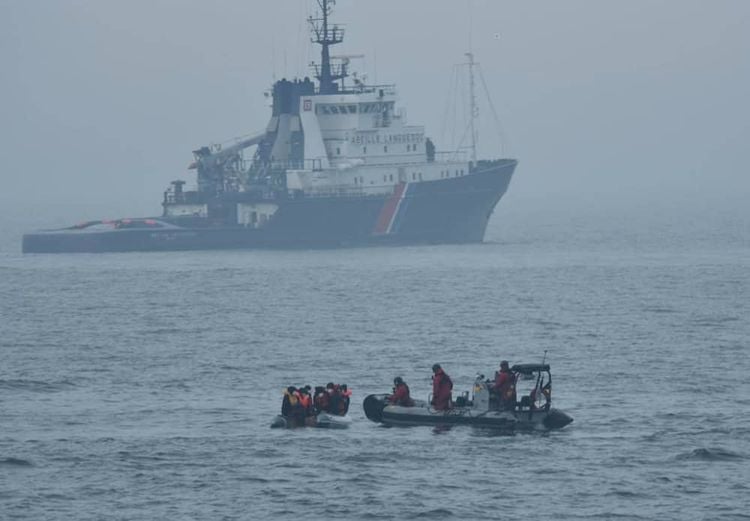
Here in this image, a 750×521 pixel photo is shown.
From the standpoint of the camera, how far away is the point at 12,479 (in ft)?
119

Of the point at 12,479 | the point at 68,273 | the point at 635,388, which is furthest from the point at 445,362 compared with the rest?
the point at 68,273

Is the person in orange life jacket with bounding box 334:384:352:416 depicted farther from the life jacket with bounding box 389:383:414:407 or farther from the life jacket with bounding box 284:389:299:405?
the life jacket with bounding box 389:383:414:407

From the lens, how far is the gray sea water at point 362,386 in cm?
3481

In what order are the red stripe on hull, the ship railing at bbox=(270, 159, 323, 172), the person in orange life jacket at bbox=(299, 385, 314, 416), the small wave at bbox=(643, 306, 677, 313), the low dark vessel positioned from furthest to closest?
the ship railing at bbox=(270, 159, 323, 172), the red stripe on hull, the small wave at bbox=(643, 306, 677, 313), the person in orange life jacket at bbox=(299, 385, 314, 416), the low dark vessel

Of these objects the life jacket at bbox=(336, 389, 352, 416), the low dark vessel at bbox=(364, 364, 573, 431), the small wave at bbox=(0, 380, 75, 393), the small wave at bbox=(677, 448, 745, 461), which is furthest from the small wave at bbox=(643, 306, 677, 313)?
the small wave at bbox=(677, 448, 745, 461)

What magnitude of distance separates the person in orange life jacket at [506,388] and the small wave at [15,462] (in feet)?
37.8

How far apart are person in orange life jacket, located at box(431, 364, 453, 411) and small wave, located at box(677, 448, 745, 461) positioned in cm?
638

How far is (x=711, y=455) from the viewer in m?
37.9

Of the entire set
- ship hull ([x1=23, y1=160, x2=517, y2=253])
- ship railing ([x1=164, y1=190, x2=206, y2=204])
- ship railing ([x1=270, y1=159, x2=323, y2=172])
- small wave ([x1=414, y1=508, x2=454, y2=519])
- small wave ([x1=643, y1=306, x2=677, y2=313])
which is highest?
ship railing ([x1=270, y1=159, x2=323, y2=172])

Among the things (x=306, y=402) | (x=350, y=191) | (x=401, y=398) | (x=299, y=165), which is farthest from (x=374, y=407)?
(x=299, y=165)

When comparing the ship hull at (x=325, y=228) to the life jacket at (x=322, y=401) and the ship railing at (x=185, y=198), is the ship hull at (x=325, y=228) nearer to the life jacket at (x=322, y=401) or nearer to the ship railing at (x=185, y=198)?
the ship railing at (x=185, y=198)

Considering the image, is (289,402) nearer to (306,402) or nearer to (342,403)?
(306,402)

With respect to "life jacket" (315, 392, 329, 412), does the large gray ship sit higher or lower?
higher

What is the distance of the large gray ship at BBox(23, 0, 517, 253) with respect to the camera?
113938 millimetres
